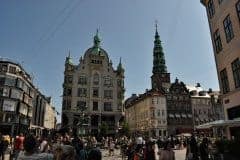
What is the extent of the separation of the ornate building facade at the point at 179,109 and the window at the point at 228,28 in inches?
2128

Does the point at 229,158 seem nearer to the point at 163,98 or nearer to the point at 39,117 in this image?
the point at 163,98

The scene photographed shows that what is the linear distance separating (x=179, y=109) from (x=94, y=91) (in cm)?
2965

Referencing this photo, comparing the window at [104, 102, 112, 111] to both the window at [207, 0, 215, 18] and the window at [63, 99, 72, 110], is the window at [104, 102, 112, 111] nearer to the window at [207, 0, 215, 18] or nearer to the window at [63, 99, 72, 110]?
the window at [63, 99, 72, 110]

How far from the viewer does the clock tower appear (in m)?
80.1

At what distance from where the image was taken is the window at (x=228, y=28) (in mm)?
17534

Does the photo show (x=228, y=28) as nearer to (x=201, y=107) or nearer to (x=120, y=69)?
(x=120, y=69)

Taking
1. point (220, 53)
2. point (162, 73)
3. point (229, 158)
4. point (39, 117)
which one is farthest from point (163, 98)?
point (229, 158)

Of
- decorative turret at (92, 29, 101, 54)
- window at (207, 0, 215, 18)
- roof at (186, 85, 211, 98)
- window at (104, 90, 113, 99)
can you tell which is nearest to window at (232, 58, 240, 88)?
window at (207, 0, 215, 18)

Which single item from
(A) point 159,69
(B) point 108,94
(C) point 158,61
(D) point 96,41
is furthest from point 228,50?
(C) point 158,61

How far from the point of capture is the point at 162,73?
8181 cm

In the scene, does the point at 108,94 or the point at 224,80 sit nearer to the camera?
the point at 224,80

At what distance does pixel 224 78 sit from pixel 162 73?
206 feet

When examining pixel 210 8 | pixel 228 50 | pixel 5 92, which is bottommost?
pixel 228 50

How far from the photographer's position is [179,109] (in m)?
73.2
